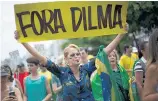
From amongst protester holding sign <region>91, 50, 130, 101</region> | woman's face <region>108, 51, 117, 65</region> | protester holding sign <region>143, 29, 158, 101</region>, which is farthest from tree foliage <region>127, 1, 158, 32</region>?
protester holding sign <region>143, 29, 158, 101</region>

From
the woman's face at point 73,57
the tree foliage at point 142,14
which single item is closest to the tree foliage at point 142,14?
the tree foliage at point 142,14

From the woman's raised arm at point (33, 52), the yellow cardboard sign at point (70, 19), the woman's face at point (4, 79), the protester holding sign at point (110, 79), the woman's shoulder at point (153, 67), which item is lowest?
the protester holding sign at point (110, 79)

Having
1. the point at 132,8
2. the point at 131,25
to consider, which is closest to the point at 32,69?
the point at 132,8

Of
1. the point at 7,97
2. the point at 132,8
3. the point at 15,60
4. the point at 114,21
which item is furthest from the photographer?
the point at 132,8

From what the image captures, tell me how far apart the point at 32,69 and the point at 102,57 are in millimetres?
2409

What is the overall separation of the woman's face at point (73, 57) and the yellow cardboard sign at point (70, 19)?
0.30 meters

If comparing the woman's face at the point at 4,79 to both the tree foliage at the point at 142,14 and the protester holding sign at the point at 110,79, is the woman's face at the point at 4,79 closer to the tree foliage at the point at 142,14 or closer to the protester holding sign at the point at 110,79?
the protester holding sign at the point at 110,79

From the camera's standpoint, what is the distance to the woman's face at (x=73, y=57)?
691 cm

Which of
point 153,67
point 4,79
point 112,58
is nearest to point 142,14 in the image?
point 112,58

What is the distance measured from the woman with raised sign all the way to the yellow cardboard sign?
0.30m

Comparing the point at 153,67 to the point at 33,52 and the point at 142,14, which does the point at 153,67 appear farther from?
the point at 142,14

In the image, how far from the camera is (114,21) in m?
7.32

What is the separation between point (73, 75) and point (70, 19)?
801mm

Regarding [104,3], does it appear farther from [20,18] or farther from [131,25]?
[131,25]
